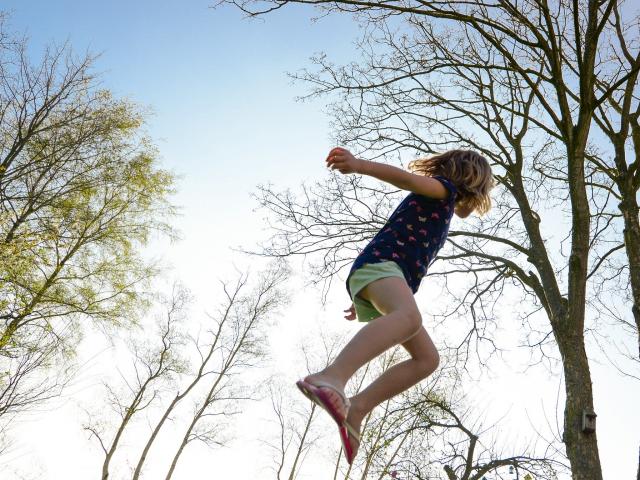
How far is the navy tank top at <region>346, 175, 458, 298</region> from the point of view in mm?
2139

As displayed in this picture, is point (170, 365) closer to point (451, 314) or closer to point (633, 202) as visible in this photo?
point (451, 314)

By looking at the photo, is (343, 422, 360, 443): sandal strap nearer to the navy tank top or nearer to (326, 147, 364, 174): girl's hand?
the navy tank top

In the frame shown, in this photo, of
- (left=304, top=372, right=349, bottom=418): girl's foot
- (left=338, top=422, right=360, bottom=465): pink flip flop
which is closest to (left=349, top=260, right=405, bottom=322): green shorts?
(left=304, top=372, right=349, bottom=418): girl's foot

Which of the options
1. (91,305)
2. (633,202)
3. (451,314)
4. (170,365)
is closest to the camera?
(633,202)

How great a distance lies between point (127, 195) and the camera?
11039 mm

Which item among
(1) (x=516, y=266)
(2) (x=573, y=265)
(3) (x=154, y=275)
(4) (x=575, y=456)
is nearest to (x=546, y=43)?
(2) (x=573, y=265)

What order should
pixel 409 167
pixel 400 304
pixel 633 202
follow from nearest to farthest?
pixel 400 304 < pixel 409 167 < pixel 633 202

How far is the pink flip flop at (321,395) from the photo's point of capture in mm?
1702

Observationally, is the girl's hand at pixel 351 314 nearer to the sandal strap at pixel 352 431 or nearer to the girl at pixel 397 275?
the girl at pixel 397 275

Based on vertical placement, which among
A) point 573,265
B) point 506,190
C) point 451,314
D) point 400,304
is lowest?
point 400,304

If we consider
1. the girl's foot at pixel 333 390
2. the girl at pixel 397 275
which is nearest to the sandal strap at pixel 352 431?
the girl at pixel 397 275

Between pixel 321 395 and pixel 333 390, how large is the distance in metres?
0.06

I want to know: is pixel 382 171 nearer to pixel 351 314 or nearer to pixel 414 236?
pixel 414 236

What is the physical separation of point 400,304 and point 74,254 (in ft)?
30.3
